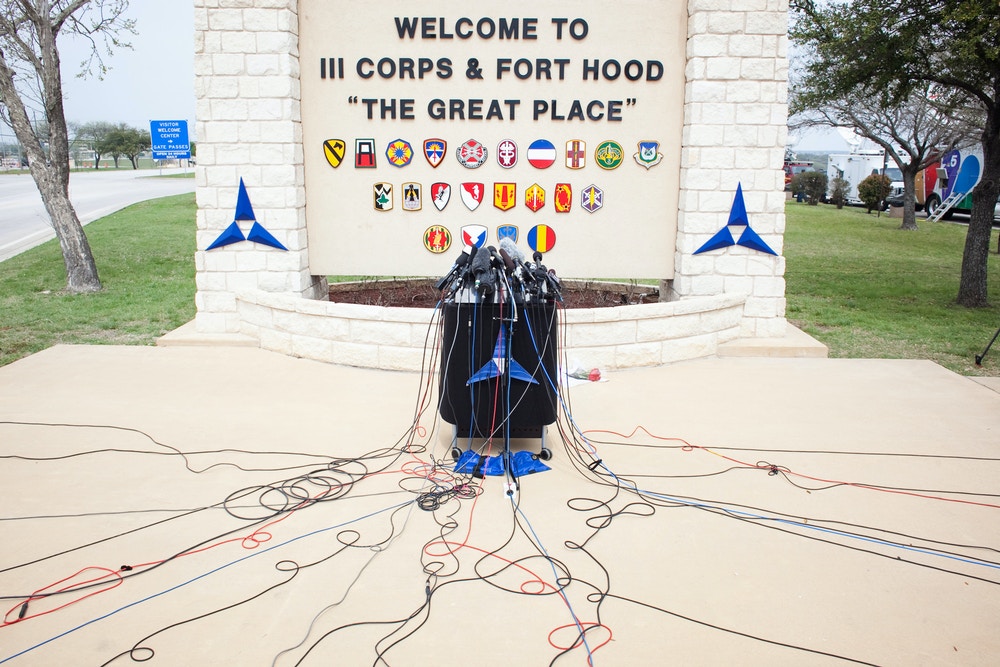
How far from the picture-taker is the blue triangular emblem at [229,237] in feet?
27.1

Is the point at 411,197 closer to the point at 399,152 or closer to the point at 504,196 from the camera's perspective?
the point at 399,152

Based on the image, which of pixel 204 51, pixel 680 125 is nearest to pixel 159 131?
pixel 204 51

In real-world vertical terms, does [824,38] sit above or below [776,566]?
above

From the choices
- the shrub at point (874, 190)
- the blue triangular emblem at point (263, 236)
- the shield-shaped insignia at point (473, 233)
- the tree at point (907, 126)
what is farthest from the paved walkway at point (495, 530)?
the shrub at point (874, 190)

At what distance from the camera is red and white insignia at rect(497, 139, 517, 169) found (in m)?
8.23

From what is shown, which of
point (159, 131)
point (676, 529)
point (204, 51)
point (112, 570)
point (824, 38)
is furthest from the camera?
point (159, 131)

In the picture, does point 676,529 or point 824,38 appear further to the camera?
point 824,38

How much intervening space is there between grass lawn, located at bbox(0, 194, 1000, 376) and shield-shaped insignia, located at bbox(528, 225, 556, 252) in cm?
346

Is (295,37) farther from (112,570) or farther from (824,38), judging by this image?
(824,38)

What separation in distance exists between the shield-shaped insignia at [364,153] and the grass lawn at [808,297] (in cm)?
336

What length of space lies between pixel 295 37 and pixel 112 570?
5976mm

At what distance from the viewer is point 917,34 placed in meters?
9.81

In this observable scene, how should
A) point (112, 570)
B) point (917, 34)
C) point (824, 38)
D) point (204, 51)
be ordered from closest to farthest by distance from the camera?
point (112, 570) < point (204, 51) < point (917, 34) < point (824, 38)

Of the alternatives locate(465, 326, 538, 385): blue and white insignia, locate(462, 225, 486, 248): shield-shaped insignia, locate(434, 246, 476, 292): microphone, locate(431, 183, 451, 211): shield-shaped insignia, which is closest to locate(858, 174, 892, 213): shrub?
locate(462, 225, 486, 248): shield-shaped insignia
